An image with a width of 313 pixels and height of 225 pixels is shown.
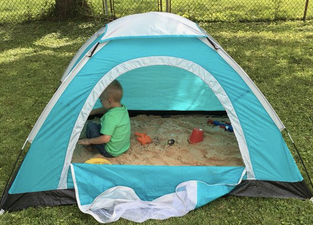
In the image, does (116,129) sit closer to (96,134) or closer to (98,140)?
→ (98,140)

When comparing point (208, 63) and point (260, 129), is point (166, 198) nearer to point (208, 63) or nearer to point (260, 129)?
point (260, 129)

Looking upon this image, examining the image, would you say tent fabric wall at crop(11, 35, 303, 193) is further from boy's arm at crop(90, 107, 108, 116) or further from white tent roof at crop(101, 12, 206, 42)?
boy's arm at crop(90, 107, 108, 116)

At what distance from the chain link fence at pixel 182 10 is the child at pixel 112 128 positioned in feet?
16.4

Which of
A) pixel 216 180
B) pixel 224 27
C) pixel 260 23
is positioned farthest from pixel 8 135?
pixel 260 23

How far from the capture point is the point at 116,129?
3000 mm

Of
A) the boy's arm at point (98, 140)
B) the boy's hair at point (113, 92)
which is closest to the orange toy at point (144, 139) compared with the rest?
the boy's arm at point (98, 140)

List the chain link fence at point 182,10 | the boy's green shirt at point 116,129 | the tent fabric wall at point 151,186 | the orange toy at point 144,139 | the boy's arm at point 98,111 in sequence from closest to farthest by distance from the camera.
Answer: the tent fabric wall at point 151,186 < the boy's green shirt at point 116,129 < the orange toy at point 144,139 < the boy's arm at point 98,111 < the chain link fence at point 182,10

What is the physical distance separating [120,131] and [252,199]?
1228 millimetres

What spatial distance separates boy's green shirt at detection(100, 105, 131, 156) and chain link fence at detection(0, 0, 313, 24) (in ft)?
16.5

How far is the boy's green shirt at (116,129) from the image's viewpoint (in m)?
2.92

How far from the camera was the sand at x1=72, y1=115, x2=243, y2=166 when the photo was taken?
123 inches

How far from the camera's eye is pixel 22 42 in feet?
22.7

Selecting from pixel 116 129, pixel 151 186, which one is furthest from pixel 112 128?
pixel 151 186

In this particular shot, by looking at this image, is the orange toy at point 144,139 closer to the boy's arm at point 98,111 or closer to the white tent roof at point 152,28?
the boy's arm at point 98,111
